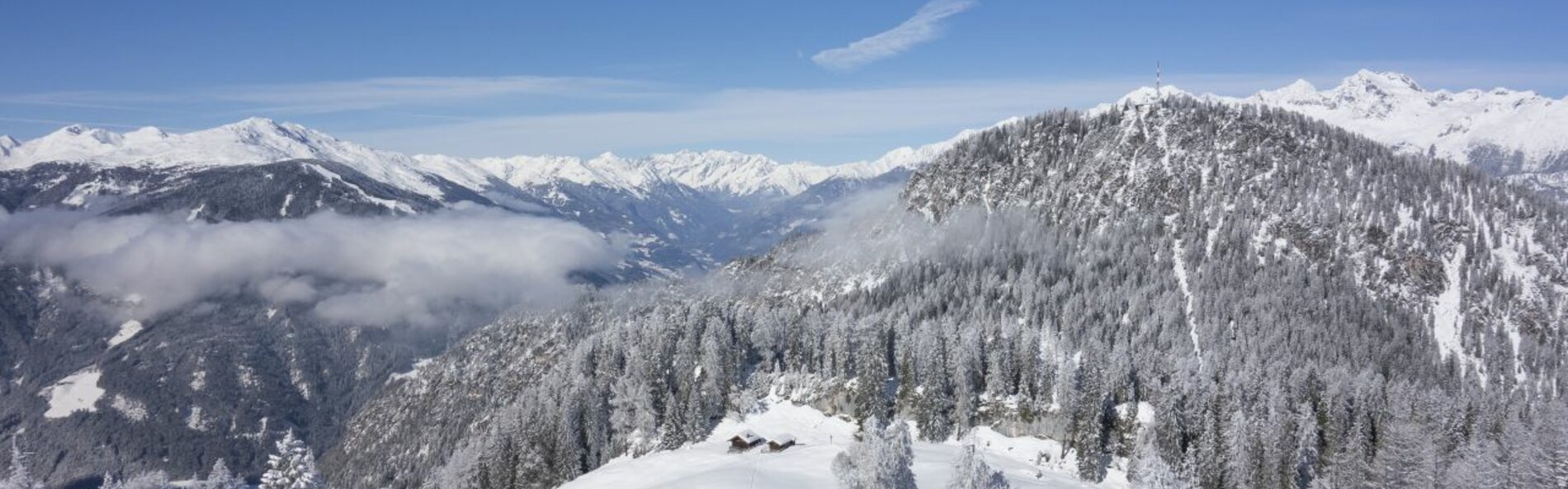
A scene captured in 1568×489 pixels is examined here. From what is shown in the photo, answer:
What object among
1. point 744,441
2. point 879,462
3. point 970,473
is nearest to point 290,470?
point 879,462

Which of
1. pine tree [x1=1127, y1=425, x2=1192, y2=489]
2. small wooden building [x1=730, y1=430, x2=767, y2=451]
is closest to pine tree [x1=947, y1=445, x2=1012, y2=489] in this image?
pine tree [x1=1127, y1=425, x2=1192, y2=489]

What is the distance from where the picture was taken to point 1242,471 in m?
128

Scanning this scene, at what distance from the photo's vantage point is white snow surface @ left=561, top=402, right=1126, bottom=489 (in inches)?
4422

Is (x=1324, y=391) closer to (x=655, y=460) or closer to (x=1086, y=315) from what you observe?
(x=1086, y=315)

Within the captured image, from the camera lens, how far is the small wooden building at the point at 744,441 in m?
142

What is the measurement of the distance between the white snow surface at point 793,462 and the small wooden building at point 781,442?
4.49 feet

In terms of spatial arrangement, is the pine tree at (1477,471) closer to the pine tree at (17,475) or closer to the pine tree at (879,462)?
the pine tree at (879,462)

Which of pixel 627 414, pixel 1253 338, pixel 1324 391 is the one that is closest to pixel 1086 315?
pixel 1253 338

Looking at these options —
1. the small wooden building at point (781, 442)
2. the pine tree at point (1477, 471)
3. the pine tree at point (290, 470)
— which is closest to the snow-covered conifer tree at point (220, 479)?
the pine tree at point (290, 470)

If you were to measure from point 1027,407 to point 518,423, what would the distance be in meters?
101

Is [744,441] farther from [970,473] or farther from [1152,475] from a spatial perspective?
[1152,475]

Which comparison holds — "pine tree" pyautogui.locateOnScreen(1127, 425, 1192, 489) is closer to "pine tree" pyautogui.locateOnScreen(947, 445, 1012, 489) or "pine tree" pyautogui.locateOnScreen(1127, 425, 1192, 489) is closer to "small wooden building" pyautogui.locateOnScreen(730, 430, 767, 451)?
"pine tree" pyautogui.locateOnScreen(947, 445, 1012, 489)

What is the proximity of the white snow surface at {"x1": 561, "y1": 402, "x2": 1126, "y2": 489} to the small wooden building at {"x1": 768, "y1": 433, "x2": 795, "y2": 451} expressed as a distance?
1369 millimetres

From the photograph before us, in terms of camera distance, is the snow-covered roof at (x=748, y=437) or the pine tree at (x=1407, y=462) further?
the snow-covered roof at (x=748, y=437)
